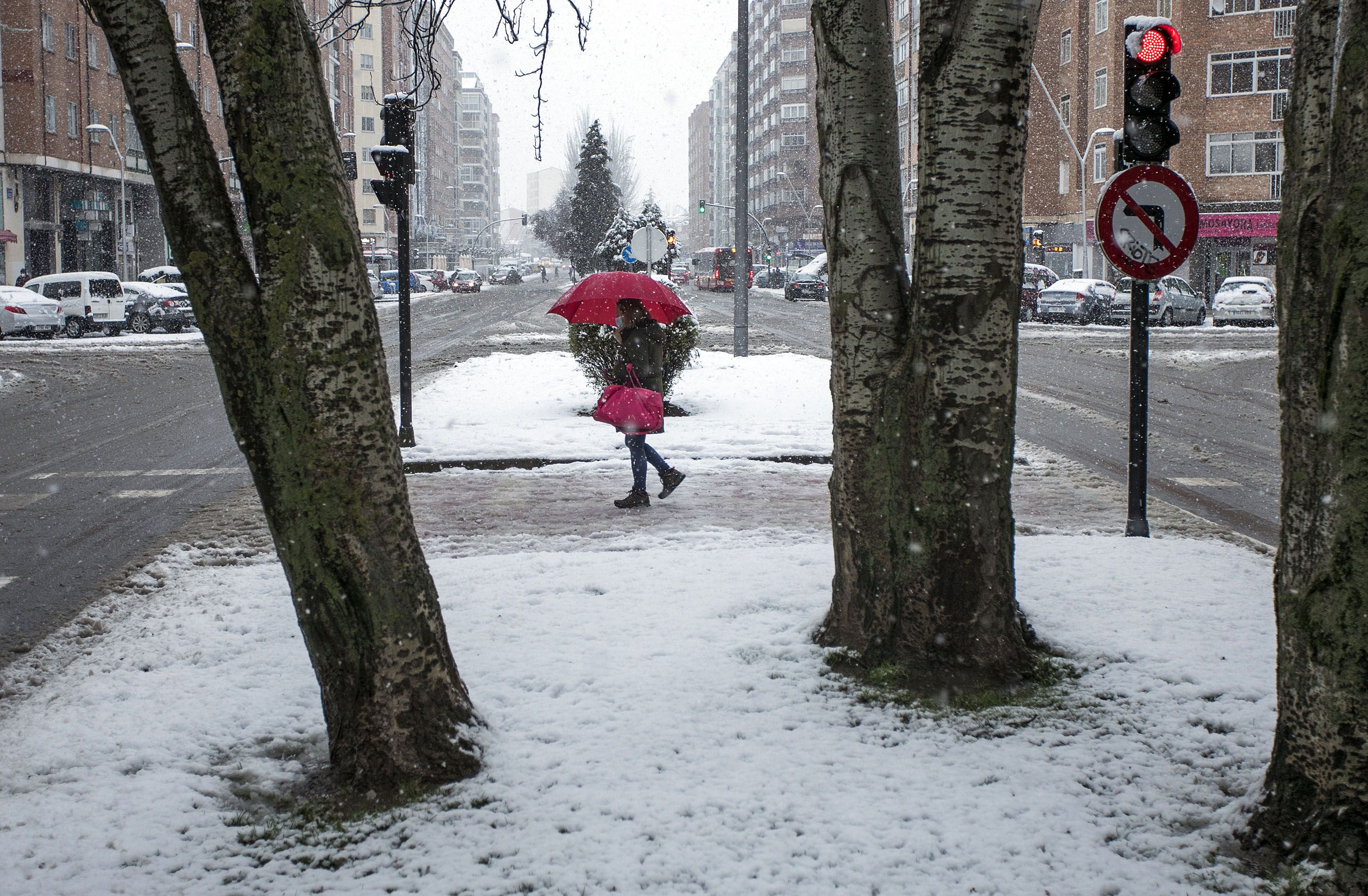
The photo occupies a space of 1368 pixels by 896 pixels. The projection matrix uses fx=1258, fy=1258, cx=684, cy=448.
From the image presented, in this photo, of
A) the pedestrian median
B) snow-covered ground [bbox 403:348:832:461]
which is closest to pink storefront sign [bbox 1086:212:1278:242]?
snow-covered ground [bbox 403:348:832:461]

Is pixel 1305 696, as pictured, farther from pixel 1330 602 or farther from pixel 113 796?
pixel 113 796

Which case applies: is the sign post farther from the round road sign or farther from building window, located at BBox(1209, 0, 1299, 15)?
building window, located at BBox(1209, 0, 1299, 15)

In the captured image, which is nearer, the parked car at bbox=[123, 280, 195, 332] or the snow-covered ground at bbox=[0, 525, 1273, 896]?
the snow-covered ground at bbox=[0, 525, 1273, 896]

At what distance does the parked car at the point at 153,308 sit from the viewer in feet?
119

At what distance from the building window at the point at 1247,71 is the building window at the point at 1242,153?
5.66 feet

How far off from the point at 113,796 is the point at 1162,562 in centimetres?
511

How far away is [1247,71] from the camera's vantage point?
165 feet

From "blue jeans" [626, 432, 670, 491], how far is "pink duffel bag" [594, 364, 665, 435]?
0.27 feet

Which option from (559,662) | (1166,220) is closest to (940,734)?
(559,662)

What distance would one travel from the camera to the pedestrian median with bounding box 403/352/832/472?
1143cm

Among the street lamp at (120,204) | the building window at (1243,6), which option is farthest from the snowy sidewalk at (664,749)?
the building window at (1243,6)

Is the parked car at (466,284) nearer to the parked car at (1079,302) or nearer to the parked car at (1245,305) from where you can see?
the parked car at (1079,302)

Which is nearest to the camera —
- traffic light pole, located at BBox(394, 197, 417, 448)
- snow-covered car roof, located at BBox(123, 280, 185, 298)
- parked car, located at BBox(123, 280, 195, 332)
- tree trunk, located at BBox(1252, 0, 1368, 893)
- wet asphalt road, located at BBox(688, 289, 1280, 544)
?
tree trunk, located at BBox(1252, 0, 1368, 893)

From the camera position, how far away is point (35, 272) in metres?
48.1
